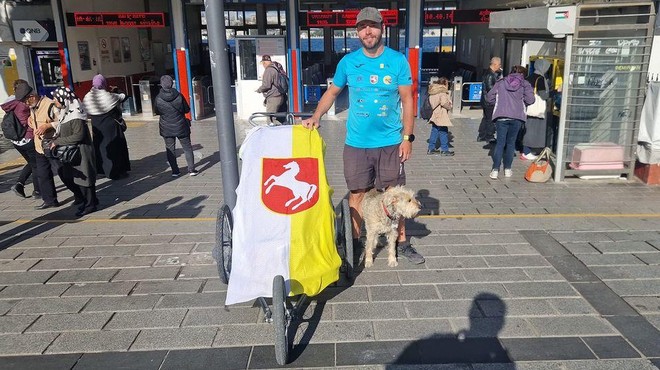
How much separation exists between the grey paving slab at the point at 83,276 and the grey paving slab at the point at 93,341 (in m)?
0.88

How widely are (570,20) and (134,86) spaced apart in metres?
12.3

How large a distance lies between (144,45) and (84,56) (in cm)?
278

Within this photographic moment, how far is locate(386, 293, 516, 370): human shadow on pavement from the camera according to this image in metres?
3.13

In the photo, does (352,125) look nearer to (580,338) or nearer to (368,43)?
(368,43)

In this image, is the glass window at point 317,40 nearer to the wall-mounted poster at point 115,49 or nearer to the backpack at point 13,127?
the wall-mounted poster at point 115,49

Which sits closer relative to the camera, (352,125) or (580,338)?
(580,338)

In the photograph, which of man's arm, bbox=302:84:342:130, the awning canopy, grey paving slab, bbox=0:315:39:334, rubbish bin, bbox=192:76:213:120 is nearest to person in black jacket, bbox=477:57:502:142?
the awning canopy

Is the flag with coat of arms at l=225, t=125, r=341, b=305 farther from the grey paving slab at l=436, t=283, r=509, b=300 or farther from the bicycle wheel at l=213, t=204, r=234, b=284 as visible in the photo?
the grey paving slab at l=436, t=283, r=509, b=300

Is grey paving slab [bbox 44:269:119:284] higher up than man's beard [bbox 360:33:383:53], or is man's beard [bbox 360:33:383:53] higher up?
man's beard [bbox 360:33:383:53]

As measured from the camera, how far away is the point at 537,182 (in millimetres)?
7285

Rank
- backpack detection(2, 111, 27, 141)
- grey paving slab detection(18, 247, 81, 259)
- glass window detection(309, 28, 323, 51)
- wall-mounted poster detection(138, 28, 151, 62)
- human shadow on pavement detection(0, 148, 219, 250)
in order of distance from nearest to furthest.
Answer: grey paving slab detection(18, 247, 81, 259) → human shadow on pavement detection(0, 148, 219, 250) → backpack detection(2, 111, 27, 141) → wall-mounted poster detection(138, 28, 151, 62) → glass window detection(309, 28, 323, 51)

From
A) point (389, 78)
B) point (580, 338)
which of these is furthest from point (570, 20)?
point (580, 338)

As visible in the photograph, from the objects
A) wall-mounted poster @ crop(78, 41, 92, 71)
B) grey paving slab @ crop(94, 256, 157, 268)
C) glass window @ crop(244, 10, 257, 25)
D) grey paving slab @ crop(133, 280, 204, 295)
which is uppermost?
→ glass window @ crop(244, 10, 257, 25)

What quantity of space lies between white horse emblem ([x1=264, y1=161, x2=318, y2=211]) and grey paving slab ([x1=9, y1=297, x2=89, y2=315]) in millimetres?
1834
